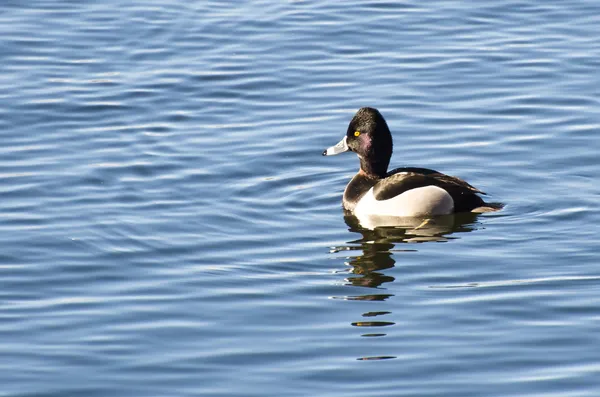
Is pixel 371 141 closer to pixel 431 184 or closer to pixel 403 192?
pixel 403 192

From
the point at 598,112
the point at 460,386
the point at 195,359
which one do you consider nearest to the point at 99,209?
the point at 195,359

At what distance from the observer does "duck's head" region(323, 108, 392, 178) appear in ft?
42.1

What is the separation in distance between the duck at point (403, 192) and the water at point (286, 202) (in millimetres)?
196

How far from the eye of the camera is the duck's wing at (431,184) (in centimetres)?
1210

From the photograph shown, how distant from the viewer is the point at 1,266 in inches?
409

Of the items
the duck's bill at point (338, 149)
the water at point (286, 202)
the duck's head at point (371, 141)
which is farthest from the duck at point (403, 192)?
the duck's bill at point (338, 149)

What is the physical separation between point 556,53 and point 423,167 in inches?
184

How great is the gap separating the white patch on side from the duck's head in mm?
628

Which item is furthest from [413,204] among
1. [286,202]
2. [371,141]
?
[286,202]

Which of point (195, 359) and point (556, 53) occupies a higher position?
point (556, 53)

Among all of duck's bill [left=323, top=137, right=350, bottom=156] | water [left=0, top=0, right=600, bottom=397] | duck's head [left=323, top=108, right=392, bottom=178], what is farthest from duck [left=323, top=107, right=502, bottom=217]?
duck's bill [left=323, top=137, right=350, bottom=156]

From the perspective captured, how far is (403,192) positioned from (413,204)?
147mm

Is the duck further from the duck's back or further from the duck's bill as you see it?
the duck's bill

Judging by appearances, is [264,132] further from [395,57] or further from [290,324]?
[290,324]
